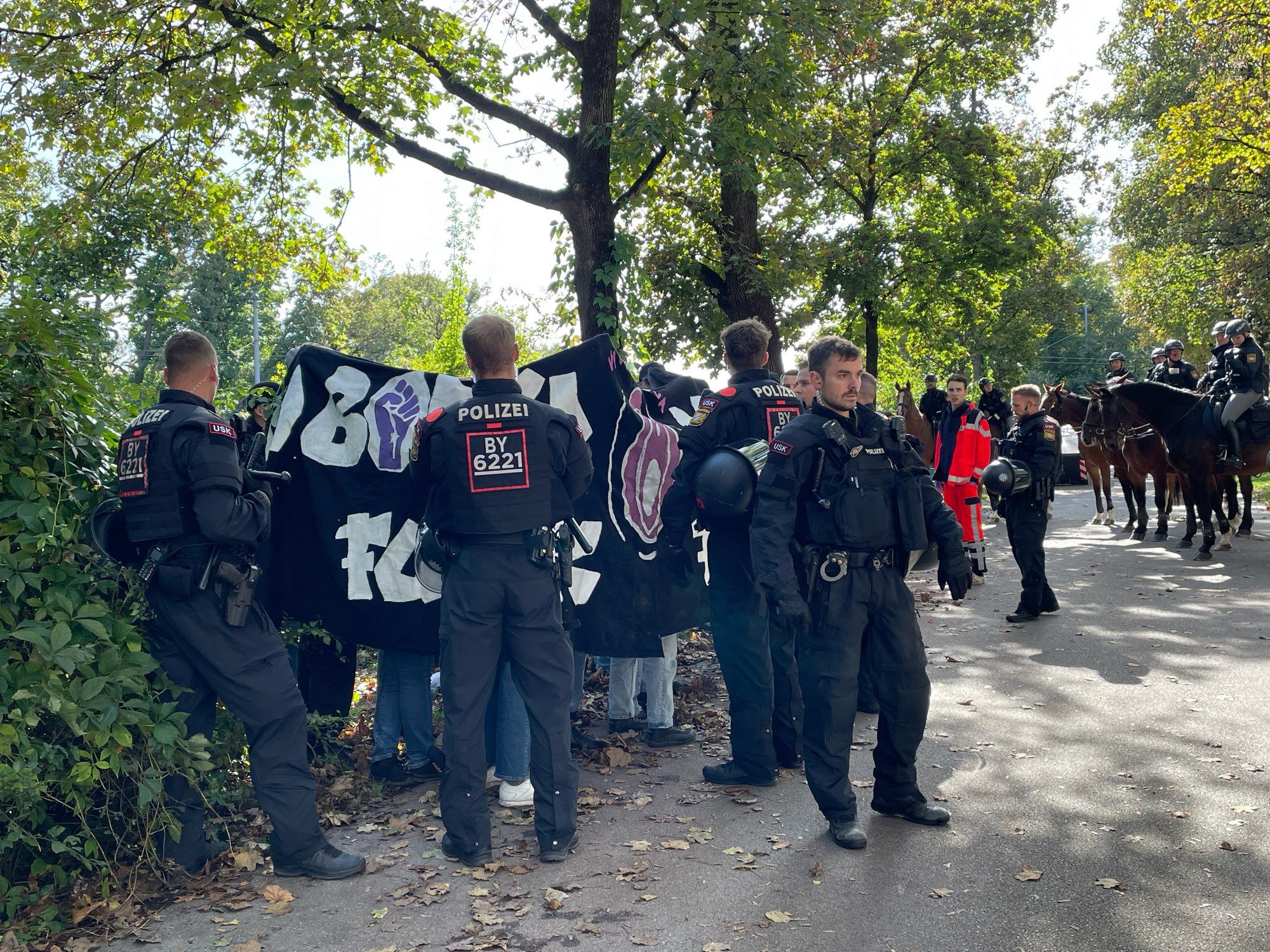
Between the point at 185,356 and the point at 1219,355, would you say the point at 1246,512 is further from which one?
the point at 185,356

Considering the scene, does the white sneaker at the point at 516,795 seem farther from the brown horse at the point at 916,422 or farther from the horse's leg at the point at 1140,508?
the brown horse at the point at 916,422

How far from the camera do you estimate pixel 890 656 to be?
491 centimetres

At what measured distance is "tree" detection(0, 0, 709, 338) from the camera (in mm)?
10680

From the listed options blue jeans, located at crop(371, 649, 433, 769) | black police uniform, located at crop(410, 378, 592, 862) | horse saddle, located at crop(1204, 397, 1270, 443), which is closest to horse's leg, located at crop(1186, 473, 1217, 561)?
horse saddle, located at crop(1204, 397, 1270, 443)

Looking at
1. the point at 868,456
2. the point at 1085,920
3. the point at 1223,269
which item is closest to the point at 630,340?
the point at 868,456

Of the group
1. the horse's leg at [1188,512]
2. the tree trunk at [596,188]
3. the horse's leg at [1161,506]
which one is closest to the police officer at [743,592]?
the tree trunk at [596,188]

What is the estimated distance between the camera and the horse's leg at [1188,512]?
43.8 feet

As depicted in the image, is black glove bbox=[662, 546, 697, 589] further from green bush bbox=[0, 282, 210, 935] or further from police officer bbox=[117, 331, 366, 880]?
green bush bbox=[0, 282, 210, 935]

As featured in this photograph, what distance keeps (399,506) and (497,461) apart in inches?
57.6

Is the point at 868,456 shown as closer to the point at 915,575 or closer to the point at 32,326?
the point at 32,326

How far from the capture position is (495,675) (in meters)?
4.86

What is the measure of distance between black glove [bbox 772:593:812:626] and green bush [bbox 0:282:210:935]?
8.65 ft

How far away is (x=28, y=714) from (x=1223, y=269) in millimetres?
30888

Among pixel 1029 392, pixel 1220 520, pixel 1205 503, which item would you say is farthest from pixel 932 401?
pixel 1029 392
